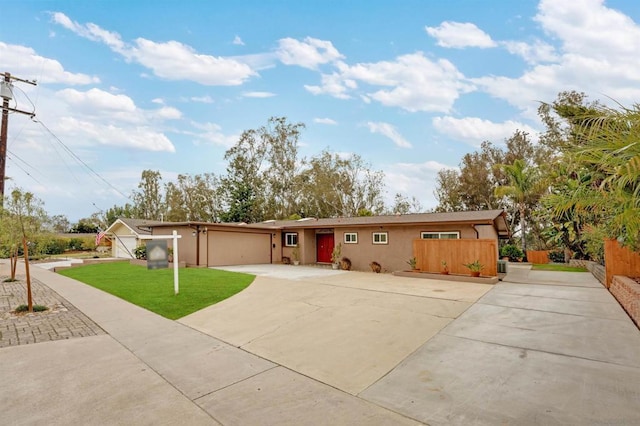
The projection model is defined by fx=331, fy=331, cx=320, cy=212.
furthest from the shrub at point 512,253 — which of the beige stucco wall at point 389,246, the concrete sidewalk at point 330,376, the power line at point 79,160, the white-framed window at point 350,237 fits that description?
the power line at point 79,160

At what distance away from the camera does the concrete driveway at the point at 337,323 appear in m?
4.62

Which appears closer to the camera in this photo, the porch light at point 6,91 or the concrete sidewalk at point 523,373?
the concrete sidewalk at point 523,373

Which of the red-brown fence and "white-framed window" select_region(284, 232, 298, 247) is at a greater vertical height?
"white-framed window" select_region(284, 232, 298, 247)

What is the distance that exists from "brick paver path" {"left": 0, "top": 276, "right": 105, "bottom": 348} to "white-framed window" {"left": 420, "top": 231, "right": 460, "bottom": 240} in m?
12.5

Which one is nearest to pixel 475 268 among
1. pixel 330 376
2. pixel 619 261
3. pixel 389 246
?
pixel 619 261

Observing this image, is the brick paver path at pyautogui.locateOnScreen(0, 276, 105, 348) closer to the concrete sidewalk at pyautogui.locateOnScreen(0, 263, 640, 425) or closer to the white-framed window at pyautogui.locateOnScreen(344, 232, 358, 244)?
the concrete sidewalk at pyautogui.locateOnScreen(0, 263, 640, 425)

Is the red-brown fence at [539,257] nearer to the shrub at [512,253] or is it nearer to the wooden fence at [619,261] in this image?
the shrub at [512,253]

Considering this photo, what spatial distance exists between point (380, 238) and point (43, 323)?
1301cm

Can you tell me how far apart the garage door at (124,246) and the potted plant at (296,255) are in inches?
531

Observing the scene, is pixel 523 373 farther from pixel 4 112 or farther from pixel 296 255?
pixel 4 112

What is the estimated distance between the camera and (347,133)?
1107 inches

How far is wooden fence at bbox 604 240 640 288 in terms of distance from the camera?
9398mm

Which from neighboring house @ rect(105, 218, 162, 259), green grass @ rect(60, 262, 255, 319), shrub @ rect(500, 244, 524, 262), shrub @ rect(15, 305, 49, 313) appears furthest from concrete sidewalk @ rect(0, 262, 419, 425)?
shrub @ rect(500, 244, 524, 262)

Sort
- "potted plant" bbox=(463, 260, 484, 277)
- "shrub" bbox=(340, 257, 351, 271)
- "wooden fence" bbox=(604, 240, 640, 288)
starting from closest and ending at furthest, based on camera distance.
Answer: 1. "wooden fence" bbox=(604, 240, 640, 288)
2. "potted plant" bbox=(463, 260, 484, 277)
3. "shrub" bbox=(340, 257, 351, 271)
